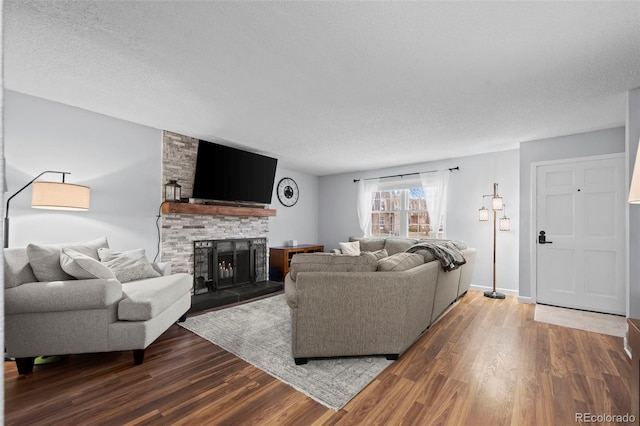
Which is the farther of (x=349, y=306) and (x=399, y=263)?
(x=399, y=263)

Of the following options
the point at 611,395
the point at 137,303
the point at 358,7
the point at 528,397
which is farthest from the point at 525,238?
the point at 137,303

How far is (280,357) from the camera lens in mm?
2422

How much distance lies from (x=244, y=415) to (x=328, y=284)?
982mm

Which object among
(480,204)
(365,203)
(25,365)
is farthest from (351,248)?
(25,365)

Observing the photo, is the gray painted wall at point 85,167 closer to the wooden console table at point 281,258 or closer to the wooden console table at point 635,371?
the wooden console table at point 281,258

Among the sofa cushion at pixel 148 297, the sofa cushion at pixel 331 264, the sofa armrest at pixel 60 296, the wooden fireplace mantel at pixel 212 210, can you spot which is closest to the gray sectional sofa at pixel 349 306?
the sofa cushion at pixel 331 264

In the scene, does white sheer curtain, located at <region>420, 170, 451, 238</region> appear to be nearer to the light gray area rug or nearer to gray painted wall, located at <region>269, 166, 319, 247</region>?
gray painted wall, located at <region>269, 166, 319, 247</region>

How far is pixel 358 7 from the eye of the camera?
1.68 metres

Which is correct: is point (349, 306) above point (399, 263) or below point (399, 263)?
below

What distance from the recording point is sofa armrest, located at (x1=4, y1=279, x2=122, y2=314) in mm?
2062

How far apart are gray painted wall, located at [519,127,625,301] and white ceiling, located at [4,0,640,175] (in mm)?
205

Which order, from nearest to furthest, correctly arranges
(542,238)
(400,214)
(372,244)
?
(542,238)
(372,244)
(400,214)

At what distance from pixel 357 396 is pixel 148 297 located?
5.82ft

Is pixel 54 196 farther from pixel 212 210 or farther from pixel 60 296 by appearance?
pixel 212 210
